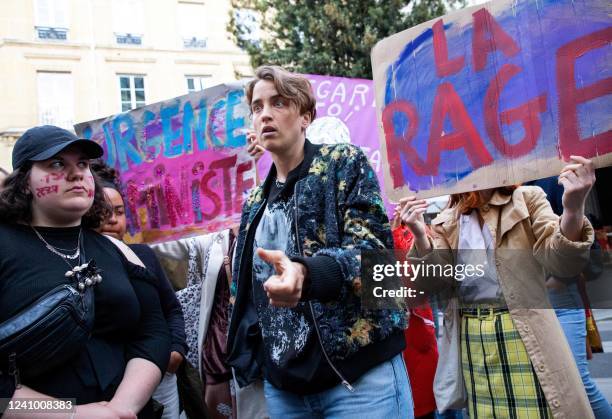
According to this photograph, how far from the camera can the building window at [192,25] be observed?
20969 mm

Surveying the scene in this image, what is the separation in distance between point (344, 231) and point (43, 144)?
114 centimetres

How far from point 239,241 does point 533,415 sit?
132 cm

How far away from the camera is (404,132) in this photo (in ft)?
8.09

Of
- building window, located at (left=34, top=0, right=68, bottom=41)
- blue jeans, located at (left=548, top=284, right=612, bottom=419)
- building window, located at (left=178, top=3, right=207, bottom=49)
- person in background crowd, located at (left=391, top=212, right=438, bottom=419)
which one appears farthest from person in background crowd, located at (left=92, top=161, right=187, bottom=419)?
building window, located at (left=178, top=3, right=207, bottom=49)

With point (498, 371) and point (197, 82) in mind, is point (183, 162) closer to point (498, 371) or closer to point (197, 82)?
point (498, 371)

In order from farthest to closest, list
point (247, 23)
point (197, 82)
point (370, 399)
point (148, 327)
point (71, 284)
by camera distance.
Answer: point (197, 82)
point (247, 23)
point (148, 327)
point (71, 284)
point (370, 399)

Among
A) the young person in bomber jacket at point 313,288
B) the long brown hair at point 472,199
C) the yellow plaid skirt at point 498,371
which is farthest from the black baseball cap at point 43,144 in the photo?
the yellow plaid skirt at point 498,371

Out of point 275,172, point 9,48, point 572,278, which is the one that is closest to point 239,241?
point 275,172

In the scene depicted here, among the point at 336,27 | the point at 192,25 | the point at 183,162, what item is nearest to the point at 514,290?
the point at 183,162

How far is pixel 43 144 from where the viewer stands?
2023 millimetres

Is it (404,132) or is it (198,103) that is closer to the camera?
(404,132)

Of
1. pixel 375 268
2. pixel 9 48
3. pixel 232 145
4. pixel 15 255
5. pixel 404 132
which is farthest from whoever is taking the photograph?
pixel 9 48

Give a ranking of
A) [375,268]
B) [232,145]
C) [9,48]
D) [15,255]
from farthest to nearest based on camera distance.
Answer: [9,48]
[232,145]
[15,255]
[375,268]

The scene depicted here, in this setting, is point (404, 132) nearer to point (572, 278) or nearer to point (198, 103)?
point (572, 278)
